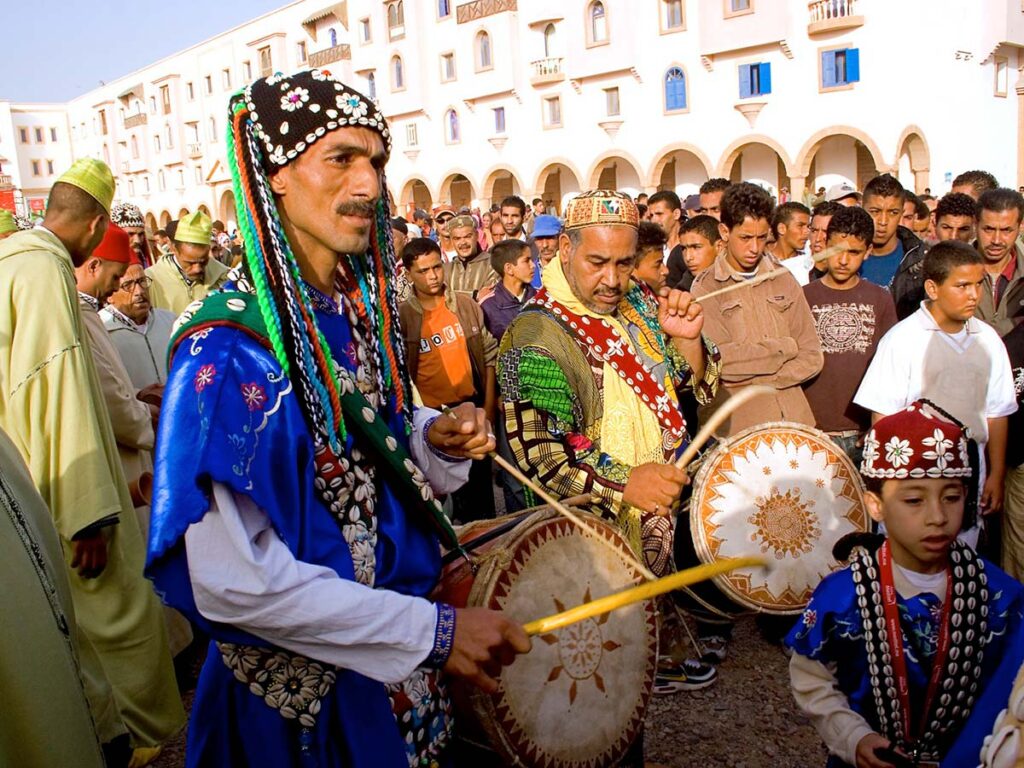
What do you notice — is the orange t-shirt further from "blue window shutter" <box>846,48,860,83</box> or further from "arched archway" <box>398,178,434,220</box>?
"arched archway" <box>398,178,434,220</box>

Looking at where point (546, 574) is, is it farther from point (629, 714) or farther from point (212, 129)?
point (212, 129)

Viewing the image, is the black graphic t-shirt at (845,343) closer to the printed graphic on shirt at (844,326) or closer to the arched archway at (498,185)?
the printed graphic on shirt at (844,326)

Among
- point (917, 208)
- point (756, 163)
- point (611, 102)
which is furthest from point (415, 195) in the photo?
point (917, 208)

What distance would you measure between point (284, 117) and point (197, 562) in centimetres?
→ 96

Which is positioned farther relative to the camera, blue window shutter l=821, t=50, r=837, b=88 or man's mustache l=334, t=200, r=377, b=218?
blue window shutter l=821, t=50, r=837, b=88

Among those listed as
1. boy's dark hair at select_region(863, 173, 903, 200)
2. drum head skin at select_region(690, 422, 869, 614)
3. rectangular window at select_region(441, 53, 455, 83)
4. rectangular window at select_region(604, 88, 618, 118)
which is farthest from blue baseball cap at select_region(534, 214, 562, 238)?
rectangular window at select_region(441, 53, 455, 83)

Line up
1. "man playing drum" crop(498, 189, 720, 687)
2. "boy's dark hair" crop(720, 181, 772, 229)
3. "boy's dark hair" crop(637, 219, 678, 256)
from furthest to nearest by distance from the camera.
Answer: "boy's dark hair" crop(637, 219, 678, 256)
"boy's dark hair" crop(720, 181, 772, 229)
"man playing drum" crop(498, 189, 720, 687)

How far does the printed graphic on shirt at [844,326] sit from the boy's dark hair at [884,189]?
161 centimetres

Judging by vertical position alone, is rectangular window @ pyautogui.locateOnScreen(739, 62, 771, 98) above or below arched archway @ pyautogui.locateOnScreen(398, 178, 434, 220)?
above

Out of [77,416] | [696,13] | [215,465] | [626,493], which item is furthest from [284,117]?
[696,13]

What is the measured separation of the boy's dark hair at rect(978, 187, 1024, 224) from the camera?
524 cm

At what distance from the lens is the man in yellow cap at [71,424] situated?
11.0 ft

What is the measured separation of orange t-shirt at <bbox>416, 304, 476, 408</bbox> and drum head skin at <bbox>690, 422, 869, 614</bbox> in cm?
256

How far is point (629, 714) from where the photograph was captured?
2613mm
